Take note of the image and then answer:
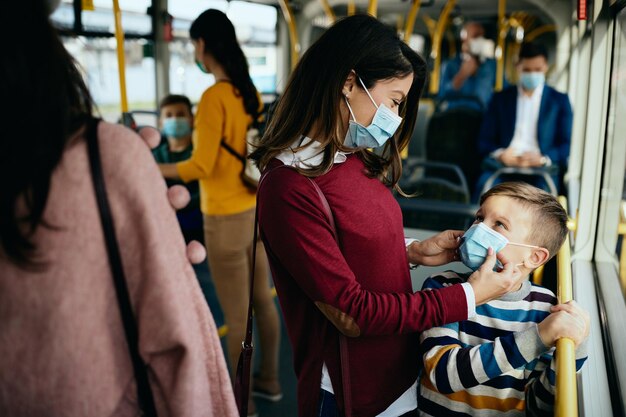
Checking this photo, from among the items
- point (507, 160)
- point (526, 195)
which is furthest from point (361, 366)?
A: point (507, 160)

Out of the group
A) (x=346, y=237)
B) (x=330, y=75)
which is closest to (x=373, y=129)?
(x=330, y=75)

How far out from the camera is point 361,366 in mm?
1337

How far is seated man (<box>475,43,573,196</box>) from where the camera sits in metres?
3.75

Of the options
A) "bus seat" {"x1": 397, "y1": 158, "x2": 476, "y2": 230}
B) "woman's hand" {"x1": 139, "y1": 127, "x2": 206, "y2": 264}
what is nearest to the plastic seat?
"bus seat" {"x1": 397, "y1": 158, "x2": 476, "y2": 230}

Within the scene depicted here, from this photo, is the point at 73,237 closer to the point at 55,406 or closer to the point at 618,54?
the point at 55,406

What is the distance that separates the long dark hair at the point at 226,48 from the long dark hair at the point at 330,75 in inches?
51.4

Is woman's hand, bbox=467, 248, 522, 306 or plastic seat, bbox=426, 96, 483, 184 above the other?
woman's hand, bbox=467, 248, 522, 306

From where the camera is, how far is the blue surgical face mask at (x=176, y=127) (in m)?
3.75

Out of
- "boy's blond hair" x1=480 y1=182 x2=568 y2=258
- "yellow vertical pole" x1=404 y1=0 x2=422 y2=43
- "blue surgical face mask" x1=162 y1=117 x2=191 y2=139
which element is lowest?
"blue surgical face mask" x1=162 y1=117 x2=191 y2=139

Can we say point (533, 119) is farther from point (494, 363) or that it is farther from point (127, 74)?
point (127, 74)

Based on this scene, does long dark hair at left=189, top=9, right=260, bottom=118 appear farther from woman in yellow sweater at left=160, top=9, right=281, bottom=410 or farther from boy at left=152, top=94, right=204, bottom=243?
boy at left=152, top=94, right=204, bottom=243

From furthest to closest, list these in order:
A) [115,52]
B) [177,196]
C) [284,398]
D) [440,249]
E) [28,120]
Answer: [115,52]
[284,398]
[440,249]
[177,196]
[28,120]

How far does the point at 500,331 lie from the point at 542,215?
0.32 metres

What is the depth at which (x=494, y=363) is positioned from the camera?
123 centimetres
